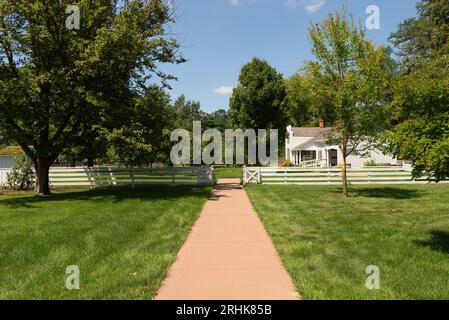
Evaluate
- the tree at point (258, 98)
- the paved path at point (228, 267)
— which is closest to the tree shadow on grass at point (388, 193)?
the paved path at point (228, 267)

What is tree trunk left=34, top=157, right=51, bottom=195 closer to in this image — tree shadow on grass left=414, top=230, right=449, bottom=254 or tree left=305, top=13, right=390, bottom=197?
tree left=305, top=13, right=390, bottom=197

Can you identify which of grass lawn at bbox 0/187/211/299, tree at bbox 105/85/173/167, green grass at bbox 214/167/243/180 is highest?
tree at bbox 105/85/173/167

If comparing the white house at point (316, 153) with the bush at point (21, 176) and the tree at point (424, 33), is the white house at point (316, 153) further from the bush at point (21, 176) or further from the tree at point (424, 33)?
the bush at point (21, 176)

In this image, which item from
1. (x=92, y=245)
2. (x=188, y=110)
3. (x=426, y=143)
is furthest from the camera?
(x=188, y=110)

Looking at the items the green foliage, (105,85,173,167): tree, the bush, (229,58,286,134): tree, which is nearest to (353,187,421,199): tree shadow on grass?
(105,85,173,167): tree

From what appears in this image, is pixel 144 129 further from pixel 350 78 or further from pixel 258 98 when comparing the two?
pixel 258 98

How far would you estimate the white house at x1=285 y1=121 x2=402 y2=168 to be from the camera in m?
42.7

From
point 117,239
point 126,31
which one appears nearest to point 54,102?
point 126,31

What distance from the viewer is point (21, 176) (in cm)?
2297

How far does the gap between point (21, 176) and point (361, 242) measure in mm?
19728

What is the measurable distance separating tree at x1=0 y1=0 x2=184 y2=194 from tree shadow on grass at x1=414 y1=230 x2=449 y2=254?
478 inches

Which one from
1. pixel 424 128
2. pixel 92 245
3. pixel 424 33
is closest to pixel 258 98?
pixel 424 33

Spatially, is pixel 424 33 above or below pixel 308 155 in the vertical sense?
above
